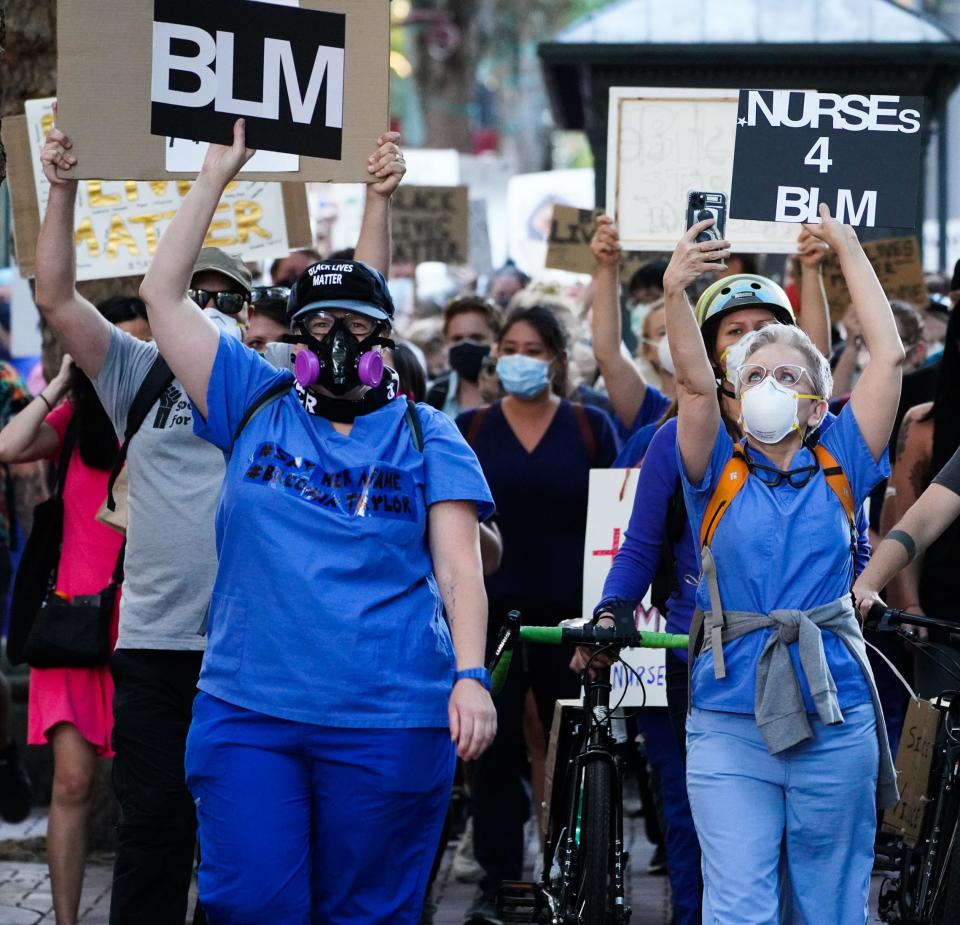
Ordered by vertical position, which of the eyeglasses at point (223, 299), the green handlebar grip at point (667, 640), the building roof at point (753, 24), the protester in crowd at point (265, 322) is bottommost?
the green handlebar grip at point (667, 640)

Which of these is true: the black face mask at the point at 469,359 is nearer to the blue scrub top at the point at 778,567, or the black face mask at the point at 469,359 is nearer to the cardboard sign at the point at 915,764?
the cardboard sign at the point at 915,764

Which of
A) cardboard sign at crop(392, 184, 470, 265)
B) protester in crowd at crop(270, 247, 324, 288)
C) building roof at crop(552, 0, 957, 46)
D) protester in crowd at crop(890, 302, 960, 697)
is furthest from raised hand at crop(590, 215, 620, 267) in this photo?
building roof at crop(552, 0, 957, 46)

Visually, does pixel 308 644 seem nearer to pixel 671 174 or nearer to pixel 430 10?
pixel 671 174

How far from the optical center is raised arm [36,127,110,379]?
17.1 ft

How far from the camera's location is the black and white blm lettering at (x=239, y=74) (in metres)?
5.36

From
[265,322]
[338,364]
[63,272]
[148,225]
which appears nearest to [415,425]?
[338,364]

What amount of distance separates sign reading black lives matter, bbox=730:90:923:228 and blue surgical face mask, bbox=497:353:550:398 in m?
1.76

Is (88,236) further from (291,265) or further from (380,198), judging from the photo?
(291,265)

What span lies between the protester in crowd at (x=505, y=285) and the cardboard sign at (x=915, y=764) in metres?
7.96

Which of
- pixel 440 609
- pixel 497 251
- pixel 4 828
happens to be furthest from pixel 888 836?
pixel 497 251

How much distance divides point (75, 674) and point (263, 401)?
2269 mm

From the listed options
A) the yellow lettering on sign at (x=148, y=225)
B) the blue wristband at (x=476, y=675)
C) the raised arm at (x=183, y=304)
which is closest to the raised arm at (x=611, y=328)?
the yellow lettering on sign at (x=148, y=225)

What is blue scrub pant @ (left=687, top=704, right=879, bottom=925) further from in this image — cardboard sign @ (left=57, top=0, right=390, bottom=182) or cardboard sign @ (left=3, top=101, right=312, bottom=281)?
cardboard sign @ (left=3, top=101, right=312, bottom=281)

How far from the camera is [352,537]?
4.66 metres
